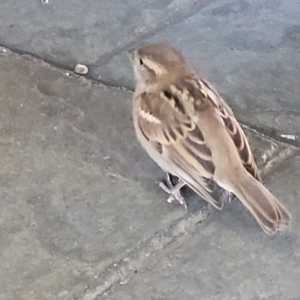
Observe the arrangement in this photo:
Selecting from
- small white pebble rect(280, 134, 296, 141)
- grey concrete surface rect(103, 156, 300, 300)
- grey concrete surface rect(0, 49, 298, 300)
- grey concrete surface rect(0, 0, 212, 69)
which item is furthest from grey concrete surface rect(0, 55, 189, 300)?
small white pebble rect(280, 134, 296, 141)

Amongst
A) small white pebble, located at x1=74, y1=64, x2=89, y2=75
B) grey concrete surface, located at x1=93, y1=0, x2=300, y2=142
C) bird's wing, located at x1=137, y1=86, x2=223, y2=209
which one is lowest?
grey concrete surface, located at x1=93, y1=0, x2=300, y2=142

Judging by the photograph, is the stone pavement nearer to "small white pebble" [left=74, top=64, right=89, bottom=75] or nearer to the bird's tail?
"small white pebble" [left=74, top=64, right=89, bottom=75]

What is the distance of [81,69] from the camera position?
12.8ft

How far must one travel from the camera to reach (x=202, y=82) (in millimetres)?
3041

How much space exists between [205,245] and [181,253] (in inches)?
4.2

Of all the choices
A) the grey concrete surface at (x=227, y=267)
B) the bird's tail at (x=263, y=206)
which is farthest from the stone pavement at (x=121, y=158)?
the bird's tail at (x=263, y=206)

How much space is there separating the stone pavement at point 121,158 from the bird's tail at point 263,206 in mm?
159

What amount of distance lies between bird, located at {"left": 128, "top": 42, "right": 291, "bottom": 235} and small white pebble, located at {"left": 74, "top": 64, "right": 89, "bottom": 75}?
0.83 metres

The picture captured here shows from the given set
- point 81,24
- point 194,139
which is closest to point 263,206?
point 194,139

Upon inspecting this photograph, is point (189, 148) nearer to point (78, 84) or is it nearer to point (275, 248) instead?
point (275, 248)

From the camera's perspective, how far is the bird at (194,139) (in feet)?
8.71

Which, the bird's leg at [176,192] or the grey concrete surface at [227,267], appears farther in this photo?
the bird's leg at [176,192]

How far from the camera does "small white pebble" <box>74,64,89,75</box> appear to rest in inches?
153

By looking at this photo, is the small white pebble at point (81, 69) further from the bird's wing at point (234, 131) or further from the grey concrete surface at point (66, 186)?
the bird's wing at point (234, 131)
